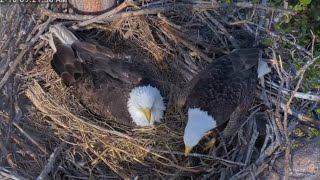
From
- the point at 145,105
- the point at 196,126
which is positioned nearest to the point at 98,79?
the point at 145,105

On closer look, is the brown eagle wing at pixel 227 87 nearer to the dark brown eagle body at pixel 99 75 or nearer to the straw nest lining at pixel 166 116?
the straw nest lining at pixel 166 116

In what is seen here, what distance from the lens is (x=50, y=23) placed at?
4938 millimetres

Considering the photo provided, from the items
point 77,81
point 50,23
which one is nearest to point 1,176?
point 77,81

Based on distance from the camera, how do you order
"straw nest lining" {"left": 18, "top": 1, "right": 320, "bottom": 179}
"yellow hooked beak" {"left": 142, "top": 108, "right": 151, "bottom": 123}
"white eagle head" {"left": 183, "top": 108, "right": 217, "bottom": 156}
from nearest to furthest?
"white eagle head" {"left": 183, "top": 108, "right": 217, "bottom": 156} → "straw nest lining" {"left": 18, "top": 1, "right": 320, "bottom": 179} → "yellow hooked beak" {"left": 142, "top": 108, "right": 151, "bottom": 123}

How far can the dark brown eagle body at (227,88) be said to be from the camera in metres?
4.30

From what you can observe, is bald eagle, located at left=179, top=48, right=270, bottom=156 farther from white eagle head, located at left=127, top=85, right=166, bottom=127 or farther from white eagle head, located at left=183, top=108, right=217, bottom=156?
white eagle head, located at left=127, top=85, right=166, bottom=127

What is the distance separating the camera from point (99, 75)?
15.7 feet

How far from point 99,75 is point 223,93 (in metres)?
1.15

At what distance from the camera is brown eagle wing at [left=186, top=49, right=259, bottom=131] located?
4316 mm

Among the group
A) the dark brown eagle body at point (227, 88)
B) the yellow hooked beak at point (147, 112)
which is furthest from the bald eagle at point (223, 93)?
the yellow hooked beak at point (147, 112)

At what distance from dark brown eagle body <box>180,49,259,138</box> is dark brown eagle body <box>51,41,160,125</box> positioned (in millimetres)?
461

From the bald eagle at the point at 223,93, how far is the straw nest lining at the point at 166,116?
0.14 metres

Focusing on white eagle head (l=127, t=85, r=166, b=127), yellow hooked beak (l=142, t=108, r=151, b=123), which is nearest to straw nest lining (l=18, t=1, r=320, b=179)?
white eagle head (l=127, t=85, r=166, b=127)

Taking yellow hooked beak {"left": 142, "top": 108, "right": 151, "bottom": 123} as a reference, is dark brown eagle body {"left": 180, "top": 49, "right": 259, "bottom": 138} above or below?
above
